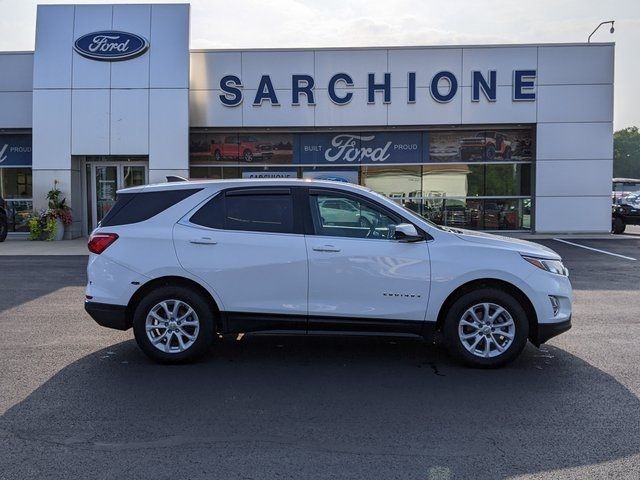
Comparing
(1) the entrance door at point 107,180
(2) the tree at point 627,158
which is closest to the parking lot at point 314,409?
(1) the entrance door at point 107,180

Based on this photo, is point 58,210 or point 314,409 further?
point 58,210

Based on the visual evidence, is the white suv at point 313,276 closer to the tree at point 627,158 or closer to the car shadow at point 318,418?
the car shadow at point 318,418

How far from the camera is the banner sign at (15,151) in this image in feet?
71.3

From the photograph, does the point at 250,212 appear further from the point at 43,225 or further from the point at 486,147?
the point at 486,147

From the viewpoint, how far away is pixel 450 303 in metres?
5.81

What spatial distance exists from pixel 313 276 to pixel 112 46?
16751 millimetres

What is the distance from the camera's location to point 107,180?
21.3 metres

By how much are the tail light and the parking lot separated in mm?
1105

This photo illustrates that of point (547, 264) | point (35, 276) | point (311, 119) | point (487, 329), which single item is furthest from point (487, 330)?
point (311, 119)

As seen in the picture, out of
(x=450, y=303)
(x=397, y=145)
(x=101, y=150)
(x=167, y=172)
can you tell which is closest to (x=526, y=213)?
(x=397, y=145)

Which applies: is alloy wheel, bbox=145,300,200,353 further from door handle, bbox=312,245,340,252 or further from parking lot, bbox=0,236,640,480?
door handle, bbox=312,245,340,252

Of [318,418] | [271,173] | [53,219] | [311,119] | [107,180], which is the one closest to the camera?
[318,418]

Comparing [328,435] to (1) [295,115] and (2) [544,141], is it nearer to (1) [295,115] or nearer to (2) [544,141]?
(1) [295,115]

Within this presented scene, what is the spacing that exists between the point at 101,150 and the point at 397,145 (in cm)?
987
